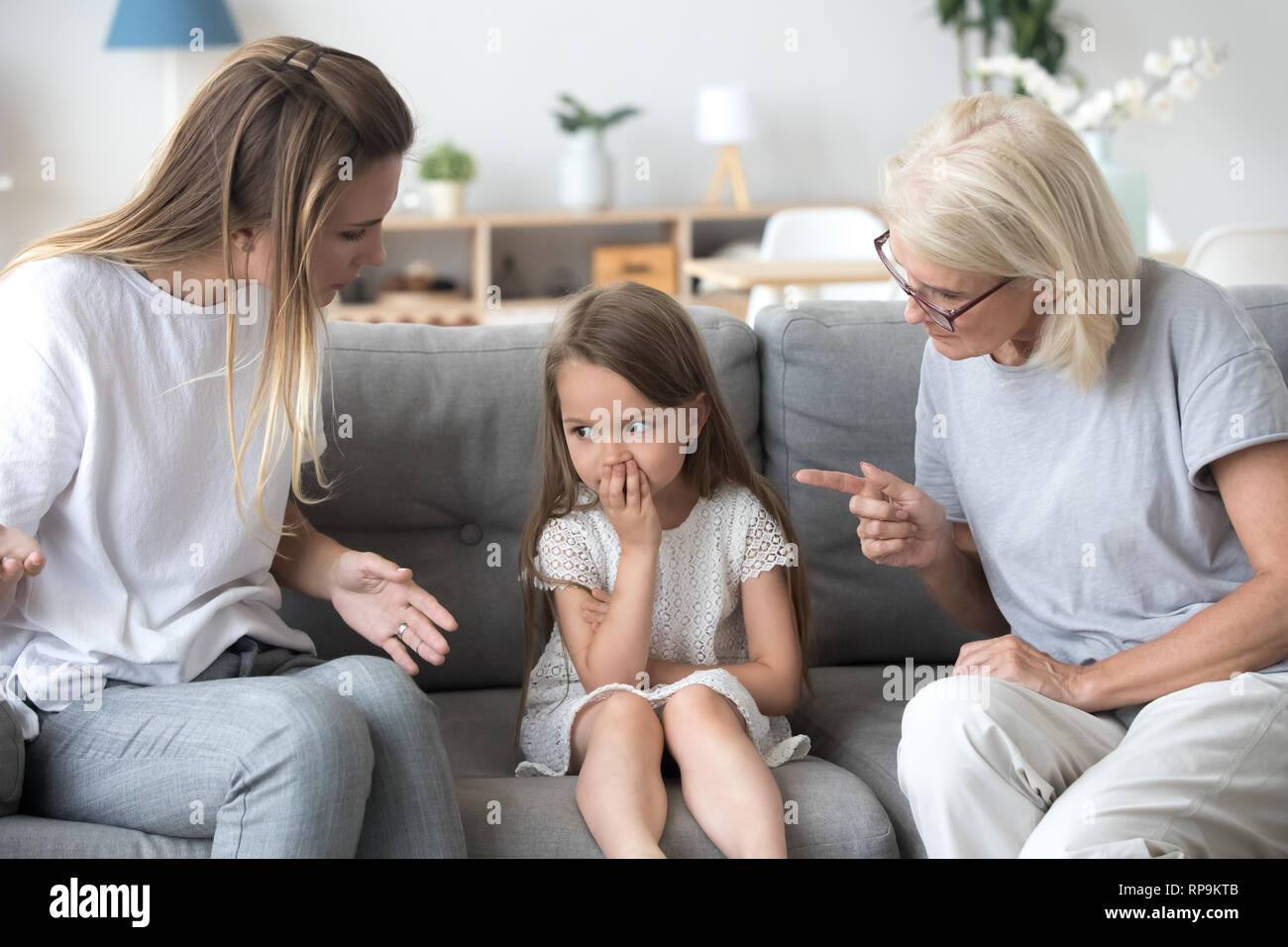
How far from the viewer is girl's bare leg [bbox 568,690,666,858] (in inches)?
49.9

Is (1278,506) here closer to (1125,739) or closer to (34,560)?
(1125,739)

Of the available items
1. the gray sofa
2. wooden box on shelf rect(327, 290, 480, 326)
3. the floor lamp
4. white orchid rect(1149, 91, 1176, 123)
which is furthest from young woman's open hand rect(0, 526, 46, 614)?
the floor lamp

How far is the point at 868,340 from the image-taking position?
5.99 ft

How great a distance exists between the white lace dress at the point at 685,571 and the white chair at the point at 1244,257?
183 centimetres

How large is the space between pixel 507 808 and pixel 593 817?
0.31ft

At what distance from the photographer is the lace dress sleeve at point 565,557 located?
5.11 feet

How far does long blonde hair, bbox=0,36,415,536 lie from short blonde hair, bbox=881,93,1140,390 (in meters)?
0.57

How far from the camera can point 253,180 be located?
4.29 feet

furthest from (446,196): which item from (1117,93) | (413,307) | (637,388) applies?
(637,388)

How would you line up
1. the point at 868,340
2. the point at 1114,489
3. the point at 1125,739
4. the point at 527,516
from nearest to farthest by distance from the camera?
the point at 1125,739
the point at 1114,489
the point at 527,516
the point at 868,340

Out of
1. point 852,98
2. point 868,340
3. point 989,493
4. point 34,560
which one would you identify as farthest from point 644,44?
point 34,560

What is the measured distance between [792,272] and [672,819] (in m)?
2.15

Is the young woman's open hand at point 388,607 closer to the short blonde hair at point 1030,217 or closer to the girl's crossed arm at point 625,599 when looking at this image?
the girl's crossed arm at point 625,599

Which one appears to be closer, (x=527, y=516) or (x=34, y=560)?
(x=34, y=560)
